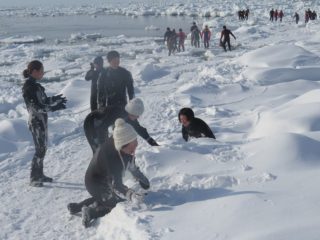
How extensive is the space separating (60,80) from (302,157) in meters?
12.3

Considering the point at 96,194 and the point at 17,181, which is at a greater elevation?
the point at 96,194

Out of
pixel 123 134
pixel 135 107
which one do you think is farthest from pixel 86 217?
pixel 135 107

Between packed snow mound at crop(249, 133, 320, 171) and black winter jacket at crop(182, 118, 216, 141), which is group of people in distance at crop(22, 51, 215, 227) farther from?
packed snow mound at crop(249, 133, 320, 171)

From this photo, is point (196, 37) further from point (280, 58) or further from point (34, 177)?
point (34, 177)

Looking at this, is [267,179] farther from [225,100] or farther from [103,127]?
[225,100]

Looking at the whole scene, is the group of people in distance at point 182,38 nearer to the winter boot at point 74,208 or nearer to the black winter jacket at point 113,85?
the black winter jacket at point 113,85

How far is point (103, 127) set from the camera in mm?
5480

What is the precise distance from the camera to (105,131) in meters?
5.52

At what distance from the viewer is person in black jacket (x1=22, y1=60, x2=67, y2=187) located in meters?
5.23

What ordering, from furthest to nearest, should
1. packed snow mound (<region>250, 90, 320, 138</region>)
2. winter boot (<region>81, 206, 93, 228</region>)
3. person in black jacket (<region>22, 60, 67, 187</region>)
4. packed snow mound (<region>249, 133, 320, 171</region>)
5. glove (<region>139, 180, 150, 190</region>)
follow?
packed snow mound (<region>250, 90, 320, 138</region>)
person in black jacket (<region>22, 60, 67, 187</region>)
packed snow mound (<region>249, 133, 320, 171</region>)
glove (<region>139, 180, 150, 190</region>)
winter boot (<region>81, 206, 93, 228</region>)

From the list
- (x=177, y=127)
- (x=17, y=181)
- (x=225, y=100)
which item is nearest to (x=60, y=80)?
(x=225, y=100)

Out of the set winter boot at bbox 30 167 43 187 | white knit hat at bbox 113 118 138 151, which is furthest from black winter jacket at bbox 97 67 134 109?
white knit hat at bbox 113 118 138 151

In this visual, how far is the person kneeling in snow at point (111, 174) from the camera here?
12.7 ft

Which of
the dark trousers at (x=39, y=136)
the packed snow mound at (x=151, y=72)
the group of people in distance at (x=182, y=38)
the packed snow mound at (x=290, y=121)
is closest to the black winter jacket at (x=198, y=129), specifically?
the packed snow mound at (x=290, y=121)
